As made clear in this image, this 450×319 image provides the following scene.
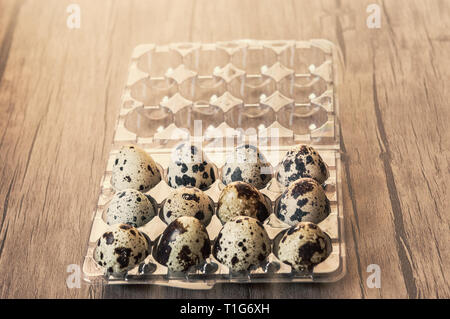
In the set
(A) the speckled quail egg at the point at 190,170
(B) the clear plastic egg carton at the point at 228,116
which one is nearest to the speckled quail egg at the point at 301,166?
(B) the clear plastic egg carton at the point at 228,116

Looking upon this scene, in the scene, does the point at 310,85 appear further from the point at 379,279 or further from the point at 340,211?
the point at 379,279

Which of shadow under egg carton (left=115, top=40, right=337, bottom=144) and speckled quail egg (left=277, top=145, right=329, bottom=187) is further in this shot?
shadow under egg carton (left=115, top=40, right=337, bottom=144)

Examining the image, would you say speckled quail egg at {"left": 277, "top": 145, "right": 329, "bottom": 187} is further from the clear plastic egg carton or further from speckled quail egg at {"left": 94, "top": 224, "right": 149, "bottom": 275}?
speckled quail egg at {"left": 94, "top": 224, "right": 149, "bottom": 275}

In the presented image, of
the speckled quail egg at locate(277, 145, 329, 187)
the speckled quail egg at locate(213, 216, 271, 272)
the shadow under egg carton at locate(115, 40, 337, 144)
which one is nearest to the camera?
the speckled quail egg at locate(213, 216, 271, 272)

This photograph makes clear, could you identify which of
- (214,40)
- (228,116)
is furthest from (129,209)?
(214,40)

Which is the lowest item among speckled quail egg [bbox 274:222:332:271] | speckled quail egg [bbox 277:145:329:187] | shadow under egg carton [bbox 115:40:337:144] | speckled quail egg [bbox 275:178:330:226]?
speckled quail egg [bbox 274:222:332:271]

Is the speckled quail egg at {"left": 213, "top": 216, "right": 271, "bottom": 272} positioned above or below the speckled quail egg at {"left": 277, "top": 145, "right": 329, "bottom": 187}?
below

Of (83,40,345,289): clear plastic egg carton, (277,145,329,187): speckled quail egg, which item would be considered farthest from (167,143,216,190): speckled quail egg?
(277,145,329,187): speckled quail egg

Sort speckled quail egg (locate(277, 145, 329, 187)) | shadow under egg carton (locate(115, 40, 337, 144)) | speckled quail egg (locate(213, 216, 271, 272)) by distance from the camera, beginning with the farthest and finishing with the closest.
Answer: shadow under egg carton (locate(115, 40, 337, 144)) < speckled quail egg (locate(277, 145, 329, 187)) < speckled quail egg (locate(213, 216, 271, 272))
